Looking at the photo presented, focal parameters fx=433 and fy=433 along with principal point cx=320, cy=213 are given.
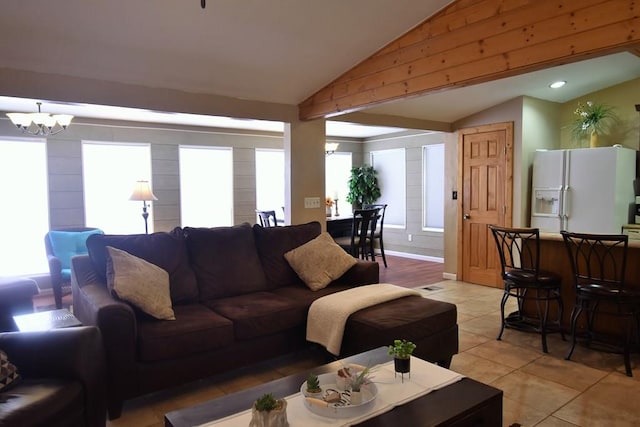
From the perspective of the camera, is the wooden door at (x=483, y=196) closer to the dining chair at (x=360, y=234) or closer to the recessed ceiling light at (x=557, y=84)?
the recessed ceiling light at (x=557, y=84)

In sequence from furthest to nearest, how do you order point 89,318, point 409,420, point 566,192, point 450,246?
point 450,246 → point 566,192 → point 89,318 → point 409,420

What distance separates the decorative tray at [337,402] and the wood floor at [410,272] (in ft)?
13.5

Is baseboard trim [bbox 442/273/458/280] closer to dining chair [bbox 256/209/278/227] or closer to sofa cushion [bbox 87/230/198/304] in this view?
dining chair [bbox 256/209/278/227]

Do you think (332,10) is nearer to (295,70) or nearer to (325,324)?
(295,70)

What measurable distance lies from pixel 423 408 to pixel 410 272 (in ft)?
17.0

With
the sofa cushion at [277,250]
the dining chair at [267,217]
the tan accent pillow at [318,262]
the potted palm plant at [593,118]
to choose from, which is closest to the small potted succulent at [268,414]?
the tan accent pillow at [318,262]

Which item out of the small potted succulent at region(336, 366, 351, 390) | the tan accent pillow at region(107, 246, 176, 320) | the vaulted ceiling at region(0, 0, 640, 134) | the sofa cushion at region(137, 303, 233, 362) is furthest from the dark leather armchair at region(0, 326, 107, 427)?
the vaulted ceiling at region(0, 0, 640, 134)

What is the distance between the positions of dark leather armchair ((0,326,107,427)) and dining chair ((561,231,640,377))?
325 cm

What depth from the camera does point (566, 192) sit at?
5055mm

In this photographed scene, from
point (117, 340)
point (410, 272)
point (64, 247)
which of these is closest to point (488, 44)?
point (117, 340)

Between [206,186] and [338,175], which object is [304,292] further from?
[338,175]

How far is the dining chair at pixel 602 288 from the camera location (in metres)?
3.10

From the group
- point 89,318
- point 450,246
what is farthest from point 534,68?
point 450,246

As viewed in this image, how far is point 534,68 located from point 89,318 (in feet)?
10.7
